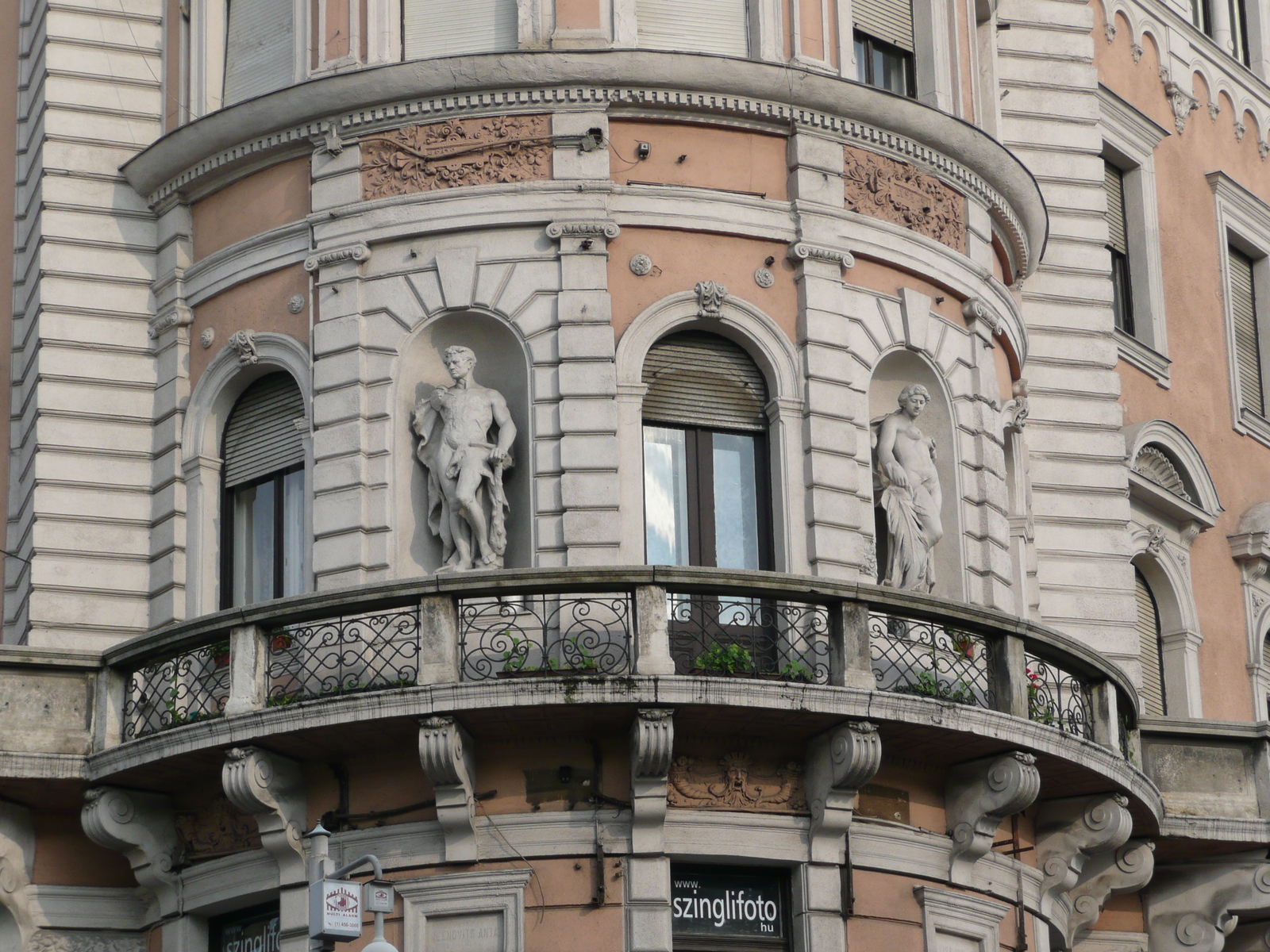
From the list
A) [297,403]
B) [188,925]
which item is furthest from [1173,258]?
[188,925]

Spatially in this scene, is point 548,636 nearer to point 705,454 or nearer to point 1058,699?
point 705,454

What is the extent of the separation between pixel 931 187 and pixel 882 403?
2191 mm

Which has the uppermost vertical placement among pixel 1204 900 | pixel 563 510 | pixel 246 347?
pixel 246 347

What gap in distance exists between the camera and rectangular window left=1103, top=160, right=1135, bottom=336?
31.5m

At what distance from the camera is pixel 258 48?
2628 cm

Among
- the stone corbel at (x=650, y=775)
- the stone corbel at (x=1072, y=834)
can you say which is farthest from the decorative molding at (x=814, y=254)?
the stone corbel at (x=1072, y=834)

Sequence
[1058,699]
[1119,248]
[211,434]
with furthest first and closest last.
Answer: [1119,248] < [211,434] < [1058,699]

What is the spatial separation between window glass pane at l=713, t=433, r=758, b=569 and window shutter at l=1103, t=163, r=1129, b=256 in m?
8.75

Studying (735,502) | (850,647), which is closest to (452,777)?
(850,647)

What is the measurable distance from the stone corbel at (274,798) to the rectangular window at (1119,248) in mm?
12969

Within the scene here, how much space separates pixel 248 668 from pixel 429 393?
319cm

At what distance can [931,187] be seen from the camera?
2578 centimetres

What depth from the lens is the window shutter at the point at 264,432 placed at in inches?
976

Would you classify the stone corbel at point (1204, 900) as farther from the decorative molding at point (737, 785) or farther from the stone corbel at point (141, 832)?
the stone corbel at point (141, 832)
